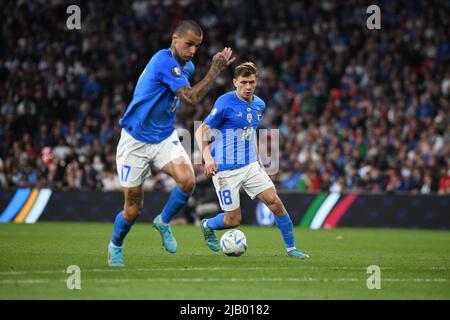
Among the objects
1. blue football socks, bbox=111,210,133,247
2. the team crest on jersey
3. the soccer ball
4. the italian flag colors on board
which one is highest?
the team crest on jersey

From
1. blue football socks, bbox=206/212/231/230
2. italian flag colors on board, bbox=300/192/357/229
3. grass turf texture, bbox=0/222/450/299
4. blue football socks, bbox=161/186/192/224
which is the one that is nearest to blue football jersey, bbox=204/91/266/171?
blue football socks, bbox=206/212/231/230

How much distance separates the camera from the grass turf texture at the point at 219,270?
820 centimetres

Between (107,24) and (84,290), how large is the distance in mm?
23305

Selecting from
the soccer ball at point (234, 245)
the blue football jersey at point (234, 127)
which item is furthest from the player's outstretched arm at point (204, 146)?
the soccer ball at point (234, 245)

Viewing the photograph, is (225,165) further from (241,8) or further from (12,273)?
(241,8)

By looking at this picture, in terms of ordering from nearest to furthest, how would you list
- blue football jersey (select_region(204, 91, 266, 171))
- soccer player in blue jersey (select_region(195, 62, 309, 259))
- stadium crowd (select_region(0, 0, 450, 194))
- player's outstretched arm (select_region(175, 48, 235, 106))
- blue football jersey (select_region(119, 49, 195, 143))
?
player's outstretched arm (select_region(175, 48, 235, 106))
blue football jersey (select_region(119, 49, 195, 143))
soccer player in blue jersey (select_region(195, 62, 309, 259))
blue football jersey (select_region(204, 91, 266, 171))
stadium crowd (select_region(0, 0, 450, 194))

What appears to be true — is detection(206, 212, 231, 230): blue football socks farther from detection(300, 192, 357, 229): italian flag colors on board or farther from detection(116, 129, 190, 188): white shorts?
detection(300, 192, 357, 229): italian flag colors on board

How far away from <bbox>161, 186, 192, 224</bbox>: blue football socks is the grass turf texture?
1.96ft

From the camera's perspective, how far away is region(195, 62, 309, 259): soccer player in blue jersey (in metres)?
11.9

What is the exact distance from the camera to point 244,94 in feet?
39.6

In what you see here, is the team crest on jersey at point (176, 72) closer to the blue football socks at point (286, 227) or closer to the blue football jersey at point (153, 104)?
the blue football jersey at point (153, 104)

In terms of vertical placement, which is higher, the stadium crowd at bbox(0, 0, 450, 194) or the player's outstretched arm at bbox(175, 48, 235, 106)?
the player's outstretched arm at bbox(175, 48, 235, 106)

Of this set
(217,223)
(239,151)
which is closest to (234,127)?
(239,151)

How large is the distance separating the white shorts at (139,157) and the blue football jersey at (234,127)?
1.90 metres
